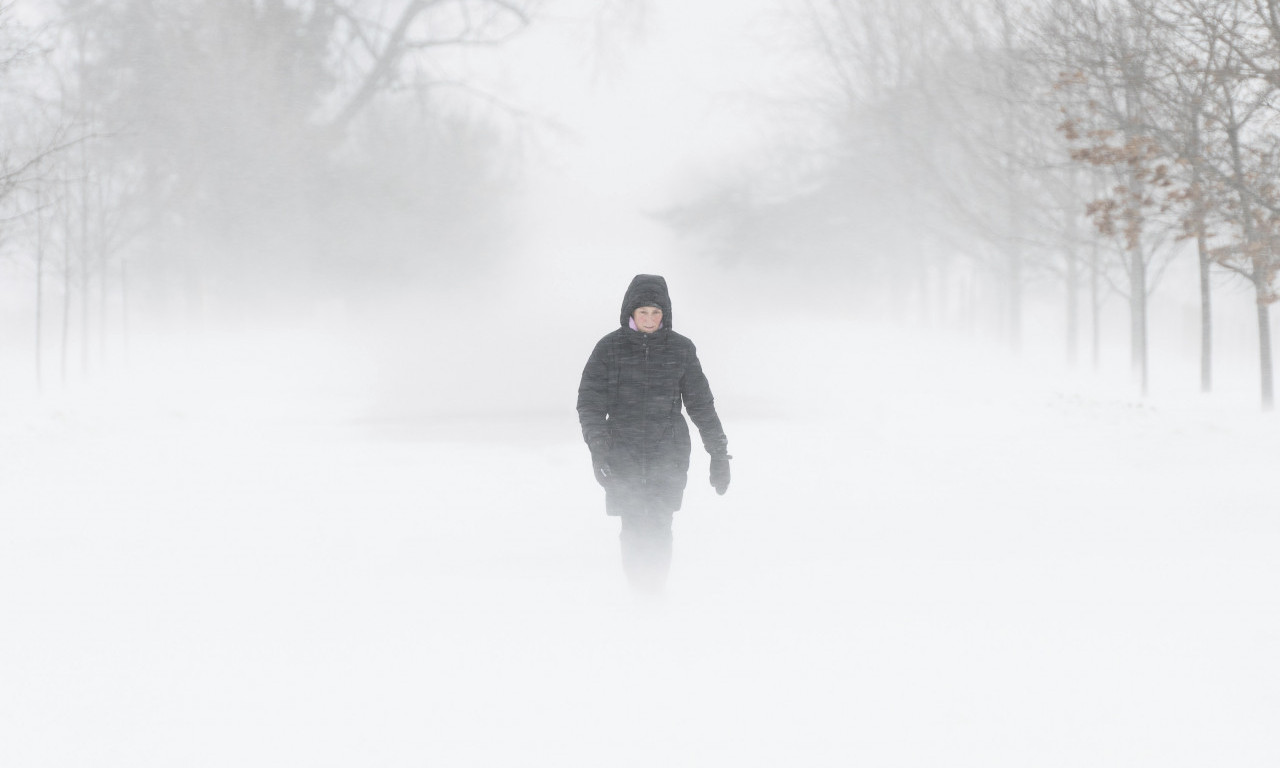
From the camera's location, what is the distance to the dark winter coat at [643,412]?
6.09m

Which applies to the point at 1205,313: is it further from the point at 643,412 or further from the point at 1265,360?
the point at 643,412

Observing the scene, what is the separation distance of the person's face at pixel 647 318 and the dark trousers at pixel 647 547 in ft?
2.90

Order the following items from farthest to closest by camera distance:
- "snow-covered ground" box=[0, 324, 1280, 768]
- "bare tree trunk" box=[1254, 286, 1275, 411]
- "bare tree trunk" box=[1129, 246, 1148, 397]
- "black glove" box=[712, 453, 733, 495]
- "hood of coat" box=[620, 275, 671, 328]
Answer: "bare tree trunk" box=[1129, 246, 1148, 397], "bare tree trunk" box=[1254, 286, 1275, 411], "black glove" box=[712, 453, 733, 495], "hood of coat" box=[620, 275, 671, 328], "snow-covered ground" box=[0, 324, 1280, 768]

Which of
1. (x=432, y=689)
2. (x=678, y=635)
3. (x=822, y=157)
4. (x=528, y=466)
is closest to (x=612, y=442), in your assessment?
(x=678, y=635)

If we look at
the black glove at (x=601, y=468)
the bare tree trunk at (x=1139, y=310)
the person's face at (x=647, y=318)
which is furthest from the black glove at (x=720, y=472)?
the bare tree trunk at (x=1139, y=310)

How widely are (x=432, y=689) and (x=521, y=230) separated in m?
64.0

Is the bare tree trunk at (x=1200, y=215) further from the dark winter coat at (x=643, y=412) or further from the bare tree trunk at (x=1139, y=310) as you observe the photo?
the dark winter coat at (x=643, y=412)

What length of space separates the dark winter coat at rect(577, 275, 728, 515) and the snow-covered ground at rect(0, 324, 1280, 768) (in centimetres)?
59

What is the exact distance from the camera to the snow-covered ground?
4.37 m

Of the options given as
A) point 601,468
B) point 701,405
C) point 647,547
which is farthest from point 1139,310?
point 601,468

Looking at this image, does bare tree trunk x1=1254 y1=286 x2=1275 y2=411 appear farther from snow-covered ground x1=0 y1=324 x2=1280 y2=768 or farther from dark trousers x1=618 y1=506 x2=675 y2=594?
dark trousers x1=618 y1=506 x2=675 y2=594

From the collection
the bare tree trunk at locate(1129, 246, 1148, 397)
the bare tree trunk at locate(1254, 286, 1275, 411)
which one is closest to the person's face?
the bare tree trunk at locate(1254, 286, 1275, 411)

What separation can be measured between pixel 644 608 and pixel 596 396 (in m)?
1.05

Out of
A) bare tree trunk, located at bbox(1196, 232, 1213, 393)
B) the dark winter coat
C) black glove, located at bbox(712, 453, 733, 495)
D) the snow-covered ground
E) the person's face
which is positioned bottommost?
the snow-covered ground
